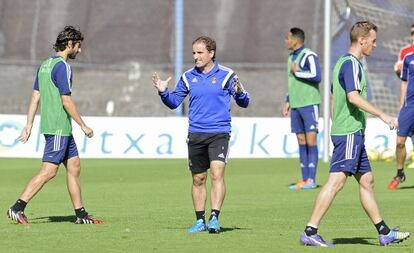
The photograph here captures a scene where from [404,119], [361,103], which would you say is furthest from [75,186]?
[404,119]

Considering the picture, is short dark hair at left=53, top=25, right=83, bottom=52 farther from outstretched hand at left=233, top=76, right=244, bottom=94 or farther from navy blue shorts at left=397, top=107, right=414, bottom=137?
navy blue shorts at left=397, top=107, right=414, bottom=137

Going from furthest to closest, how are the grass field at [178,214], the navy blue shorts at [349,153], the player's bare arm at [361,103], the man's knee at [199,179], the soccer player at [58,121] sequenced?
the soccer player at [58,121], the man's knee at [199,179], the grass field at [178,214], the navy blue shorts at [349,153], the player's bare arm at [361,103]

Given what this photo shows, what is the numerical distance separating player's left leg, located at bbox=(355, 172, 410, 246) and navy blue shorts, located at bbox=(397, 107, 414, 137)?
6.88m

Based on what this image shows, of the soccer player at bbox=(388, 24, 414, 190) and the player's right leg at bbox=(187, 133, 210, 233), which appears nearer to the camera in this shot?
the player's right leg at bbox=(187, 133, 210, 233)

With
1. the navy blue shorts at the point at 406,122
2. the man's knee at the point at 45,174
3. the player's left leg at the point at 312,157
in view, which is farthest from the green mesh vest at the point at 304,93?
the man's knee at the point at 45,174

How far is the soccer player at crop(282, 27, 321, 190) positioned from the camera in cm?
1800

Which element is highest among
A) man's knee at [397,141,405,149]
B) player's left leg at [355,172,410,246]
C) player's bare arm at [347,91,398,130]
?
player's bare arm at [347,91,398,130]

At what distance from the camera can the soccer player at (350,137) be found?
1082cm

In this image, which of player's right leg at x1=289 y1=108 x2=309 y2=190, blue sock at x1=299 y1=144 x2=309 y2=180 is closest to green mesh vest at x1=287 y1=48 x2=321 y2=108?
player's right leg at x1=289 y1=108 x2=309 y2=190

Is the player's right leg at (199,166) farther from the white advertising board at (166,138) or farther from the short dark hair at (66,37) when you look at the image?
the white advertising board at (166,138)

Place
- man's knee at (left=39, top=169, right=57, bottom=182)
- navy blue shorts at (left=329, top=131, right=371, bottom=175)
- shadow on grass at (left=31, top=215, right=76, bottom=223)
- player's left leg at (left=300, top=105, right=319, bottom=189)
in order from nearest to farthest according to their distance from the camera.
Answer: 1. navy blue shorts at (left=329, top=131, right=371, bottom=175)
2. man's knee at (left=39, top=169, right=57, bottom=182)
3. shadow on grass at (left=31, top=215, right=76, bottom=223)
4. player's left leg at (left=300, top=105, right=319, bottom=189)

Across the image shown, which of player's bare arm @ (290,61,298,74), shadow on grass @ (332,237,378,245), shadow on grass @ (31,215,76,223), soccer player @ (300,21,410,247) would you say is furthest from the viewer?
player's bare arm @ (290,61,298,74)

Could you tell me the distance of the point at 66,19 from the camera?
31234mm

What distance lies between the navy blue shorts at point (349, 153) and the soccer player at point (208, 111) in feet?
→ 4.86
